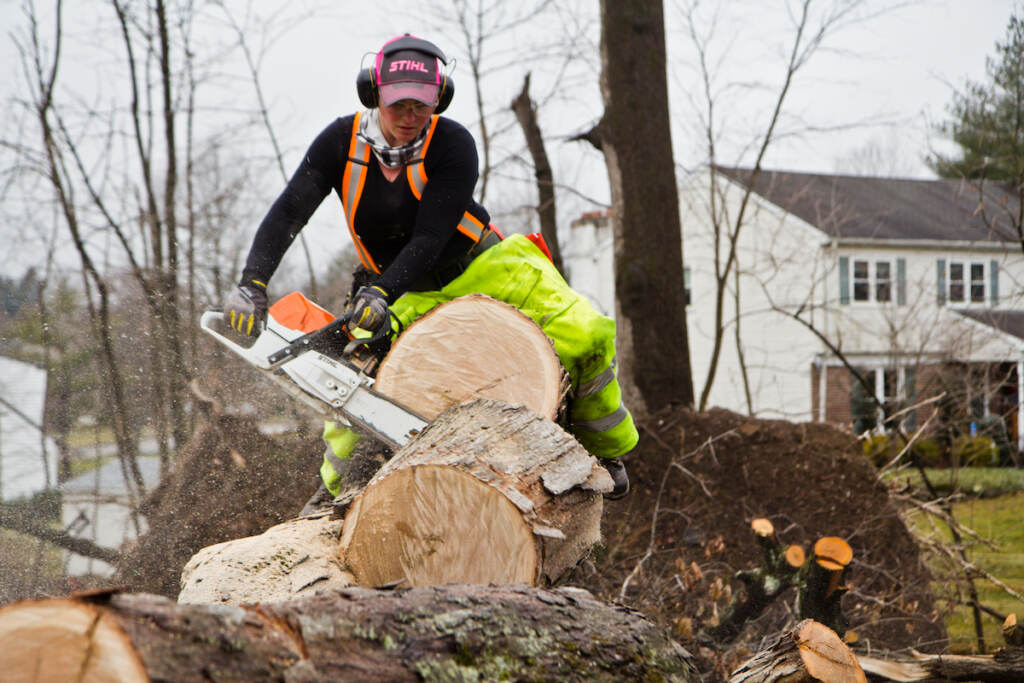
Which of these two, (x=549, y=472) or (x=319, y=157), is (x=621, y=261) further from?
(x=549, y=472)

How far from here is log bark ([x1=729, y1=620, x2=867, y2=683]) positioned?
2.09m

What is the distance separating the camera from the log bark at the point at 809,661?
2086mm

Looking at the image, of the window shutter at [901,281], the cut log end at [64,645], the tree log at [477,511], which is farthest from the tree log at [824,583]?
the window shutter at [901,281]

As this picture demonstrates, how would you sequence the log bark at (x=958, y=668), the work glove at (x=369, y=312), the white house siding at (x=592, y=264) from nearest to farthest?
1. the work glove at (x=369, y=312)
2. the log bark at (x=958, y=668)
3. the white house siding at (x=592, y=264)

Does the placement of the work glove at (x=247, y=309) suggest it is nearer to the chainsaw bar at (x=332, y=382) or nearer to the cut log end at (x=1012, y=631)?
the chainsaw bar at (x=332, y=382)

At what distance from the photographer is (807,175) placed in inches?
945

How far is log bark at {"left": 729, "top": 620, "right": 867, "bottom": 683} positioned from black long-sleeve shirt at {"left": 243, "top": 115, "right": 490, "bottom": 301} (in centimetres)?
166

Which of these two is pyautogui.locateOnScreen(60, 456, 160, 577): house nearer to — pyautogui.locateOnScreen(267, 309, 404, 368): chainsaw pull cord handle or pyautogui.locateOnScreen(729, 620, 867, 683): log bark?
pyautogui.locateOnScreen(267, 309, 404, 368): chainsaw pull cord handle

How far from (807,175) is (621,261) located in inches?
772

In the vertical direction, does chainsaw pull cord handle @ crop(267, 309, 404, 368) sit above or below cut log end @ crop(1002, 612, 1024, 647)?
above

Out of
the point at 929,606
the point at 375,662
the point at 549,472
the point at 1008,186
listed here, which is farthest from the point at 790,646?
the point at 1008,186

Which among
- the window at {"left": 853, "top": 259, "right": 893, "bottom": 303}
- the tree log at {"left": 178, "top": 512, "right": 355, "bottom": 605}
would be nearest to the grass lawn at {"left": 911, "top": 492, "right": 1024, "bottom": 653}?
the tree log at {"left": 178, "top": 512, "right": 355, "bottom": 605}

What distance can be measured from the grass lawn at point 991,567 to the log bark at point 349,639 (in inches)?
126

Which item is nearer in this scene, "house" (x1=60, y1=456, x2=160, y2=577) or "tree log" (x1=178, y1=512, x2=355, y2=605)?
"tree log" (x1=178, y1=512, x2=355, y2=605)
